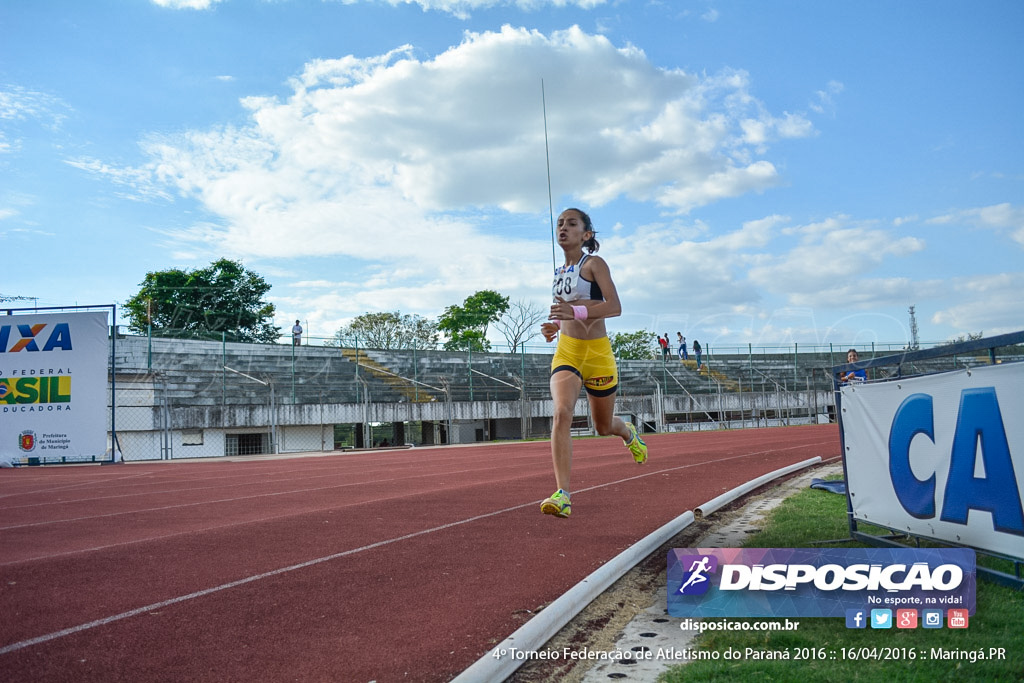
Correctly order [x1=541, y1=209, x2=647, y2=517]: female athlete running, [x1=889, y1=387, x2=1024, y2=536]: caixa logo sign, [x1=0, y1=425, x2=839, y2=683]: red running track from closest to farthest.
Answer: [x1=0, y1=425, x2=839, y2=683]: red running track → [x1=889, y1=387, x2=1024, y2=536]: caixa logo sign → [x1=541, y1=209, x2=647, y2=517]: female athlete running

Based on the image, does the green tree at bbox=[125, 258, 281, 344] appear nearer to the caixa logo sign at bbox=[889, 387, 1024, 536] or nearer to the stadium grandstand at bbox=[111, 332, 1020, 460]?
the stadium grandstand at bbox=[111, 332, 1020, 460]

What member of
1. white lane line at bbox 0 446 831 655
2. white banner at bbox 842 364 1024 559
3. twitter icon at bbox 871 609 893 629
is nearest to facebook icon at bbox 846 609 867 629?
twitter icon at bbox 871 609 893 629

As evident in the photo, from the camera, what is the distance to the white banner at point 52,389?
17.7 meters

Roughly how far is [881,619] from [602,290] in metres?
2.57

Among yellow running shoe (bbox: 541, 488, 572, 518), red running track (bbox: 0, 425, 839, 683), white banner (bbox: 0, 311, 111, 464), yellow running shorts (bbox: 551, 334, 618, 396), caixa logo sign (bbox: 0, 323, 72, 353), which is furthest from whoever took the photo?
caixa logo sign (bbox: 0, 323, 72, 353)

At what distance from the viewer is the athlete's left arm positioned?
4738 mm

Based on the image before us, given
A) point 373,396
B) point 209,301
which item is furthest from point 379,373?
point 209,301

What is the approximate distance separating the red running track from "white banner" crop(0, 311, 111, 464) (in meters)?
9.71

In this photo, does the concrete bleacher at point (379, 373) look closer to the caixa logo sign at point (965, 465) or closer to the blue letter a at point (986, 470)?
the caixa logo sign at point (965, 465)

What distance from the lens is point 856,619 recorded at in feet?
10.2

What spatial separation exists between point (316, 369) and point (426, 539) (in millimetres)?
24770

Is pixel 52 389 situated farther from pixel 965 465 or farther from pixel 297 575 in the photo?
pixel 965 465

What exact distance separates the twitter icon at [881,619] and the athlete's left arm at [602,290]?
2329 millimetres

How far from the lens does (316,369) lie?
2902 centimetres
